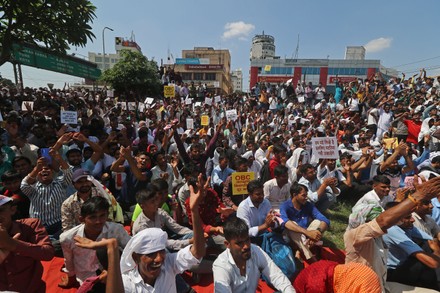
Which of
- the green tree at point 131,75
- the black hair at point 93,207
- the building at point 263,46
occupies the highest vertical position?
the building at point 263,46

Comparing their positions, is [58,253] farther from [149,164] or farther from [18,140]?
[18,140]

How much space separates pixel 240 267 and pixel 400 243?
206 cm

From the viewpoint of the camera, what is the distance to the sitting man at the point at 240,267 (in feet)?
8.01

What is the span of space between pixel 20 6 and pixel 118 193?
487 cm

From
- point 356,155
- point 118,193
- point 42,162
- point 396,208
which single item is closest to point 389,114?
point 356,155

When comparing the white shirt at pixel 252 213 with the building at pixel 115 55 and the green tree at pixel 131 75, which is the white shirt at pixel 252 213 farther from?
the building at pixel 115 55

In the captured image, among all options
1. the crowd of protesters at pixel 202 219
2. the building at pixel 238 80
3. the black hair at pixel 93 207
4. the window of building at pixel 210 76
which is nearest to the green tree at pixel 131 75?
the crowd of protesters at pixel 202 219

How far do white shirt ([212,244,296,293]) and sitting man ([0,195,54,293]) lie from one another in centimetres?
153

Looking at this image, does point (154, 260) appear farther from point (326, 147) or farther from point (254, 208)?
point (326, 147)

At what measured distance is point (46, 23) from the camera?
21.7 feet

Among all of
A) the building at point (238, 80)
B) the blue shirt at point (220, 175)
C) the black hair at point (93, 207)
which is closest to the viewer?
the black hair at point (93, 207)

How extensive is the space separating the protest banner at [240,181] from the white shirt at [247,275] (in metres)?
1.76

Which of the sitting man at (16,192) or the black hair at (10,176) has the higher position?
the black hair at (10,176)

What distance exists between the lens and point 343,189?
643 centimetres
